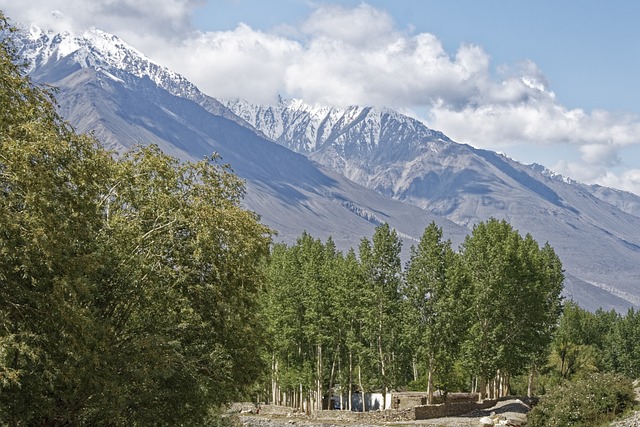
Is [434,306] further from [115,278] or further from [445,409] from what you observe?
[115,278]

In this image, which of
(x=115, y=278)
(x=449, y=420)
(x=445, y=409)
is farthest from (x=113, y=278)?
(x=445, y=409)

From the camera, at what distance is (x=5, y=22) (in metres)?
20.5

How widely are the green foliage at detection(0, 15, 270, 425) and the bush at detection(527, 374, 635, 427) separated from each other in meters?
25.6

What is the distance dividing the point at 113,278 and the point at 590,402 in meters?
36.3

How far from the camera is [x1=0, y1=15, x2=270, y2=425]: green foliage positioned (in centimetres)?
1869

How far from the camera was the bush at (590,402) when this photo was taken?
→ 47.2 m

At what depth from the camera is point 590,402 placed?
4791cm

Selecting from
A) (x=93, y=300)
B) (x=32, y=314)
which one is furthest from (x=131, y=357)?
(x=32, y=314)

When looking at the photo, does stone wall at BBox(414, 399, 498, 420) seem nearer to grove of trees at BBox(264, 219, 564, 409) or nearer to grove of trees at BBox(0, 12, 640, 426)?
grove of trees at BBox(264, 219, 564, 409)

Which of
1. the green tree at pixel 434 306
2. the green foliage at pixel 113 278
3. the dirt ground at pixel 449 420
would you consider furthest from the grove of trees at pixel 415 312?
the green foliage at pixel 113 278

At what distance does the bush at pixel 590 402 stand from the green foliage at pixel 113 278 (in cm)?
2558


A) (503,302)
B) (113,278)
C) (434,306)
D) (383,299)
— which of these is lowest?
(113,278)

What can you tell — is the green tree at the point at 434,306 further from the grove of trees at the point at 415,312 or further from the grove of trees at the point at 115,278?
the grove of trees at the point at 115,278

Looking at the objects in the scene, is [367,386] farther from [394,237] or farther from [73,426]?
[73,426]
